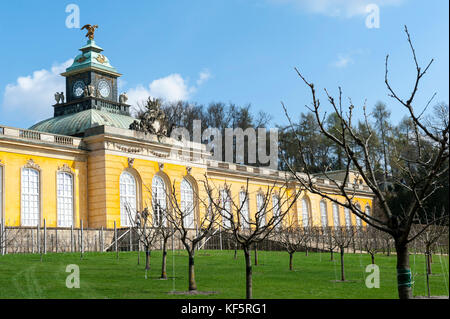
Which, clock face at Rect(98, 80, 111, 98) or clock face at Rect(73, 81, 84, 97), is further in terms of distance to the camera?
clock face at Rect(98, 80, 111, 98)

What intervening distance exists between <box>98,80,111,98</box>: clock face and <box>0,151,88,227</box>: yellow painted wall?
8407 millimetres

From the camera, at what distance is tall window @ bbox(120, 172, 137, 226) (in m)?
37.4

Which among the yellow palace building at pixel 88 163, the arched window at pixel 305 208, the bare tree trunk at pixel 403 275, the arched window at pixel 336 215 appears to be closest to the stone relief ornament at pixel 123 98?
the yellow palace building at pixel 88 163

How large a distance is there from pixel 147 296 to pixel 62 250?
53.4 feet

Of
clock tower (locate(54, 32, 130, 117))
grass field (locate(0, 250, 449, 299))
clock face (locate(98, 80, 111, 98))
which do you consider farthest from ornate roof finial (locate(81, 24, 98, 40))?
grass field (locate(0, 250, 449, 299))

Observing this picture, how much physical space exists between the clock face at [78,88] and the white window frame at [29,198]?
10505 mm

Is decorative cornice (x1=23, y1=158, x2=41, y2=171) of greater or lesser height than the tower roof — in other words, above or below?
below

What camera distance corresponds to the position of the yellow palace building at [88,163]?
111 feet

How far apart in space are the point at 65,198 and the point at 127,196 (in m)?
3.89

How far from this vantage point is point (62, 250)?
3041 cm

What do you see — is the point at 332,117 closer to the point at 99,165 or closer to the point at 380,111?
the point at 380,111

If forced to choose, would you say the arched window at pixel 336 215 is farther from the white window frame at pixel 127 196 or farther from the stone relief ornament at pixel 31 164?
the stone relief ornament at pixel 31 164

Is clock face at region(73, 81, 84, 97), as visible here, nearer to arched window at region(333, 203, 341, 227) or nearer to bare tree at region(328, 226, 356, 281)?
bare tree at region(328, 226, 356, 281)
